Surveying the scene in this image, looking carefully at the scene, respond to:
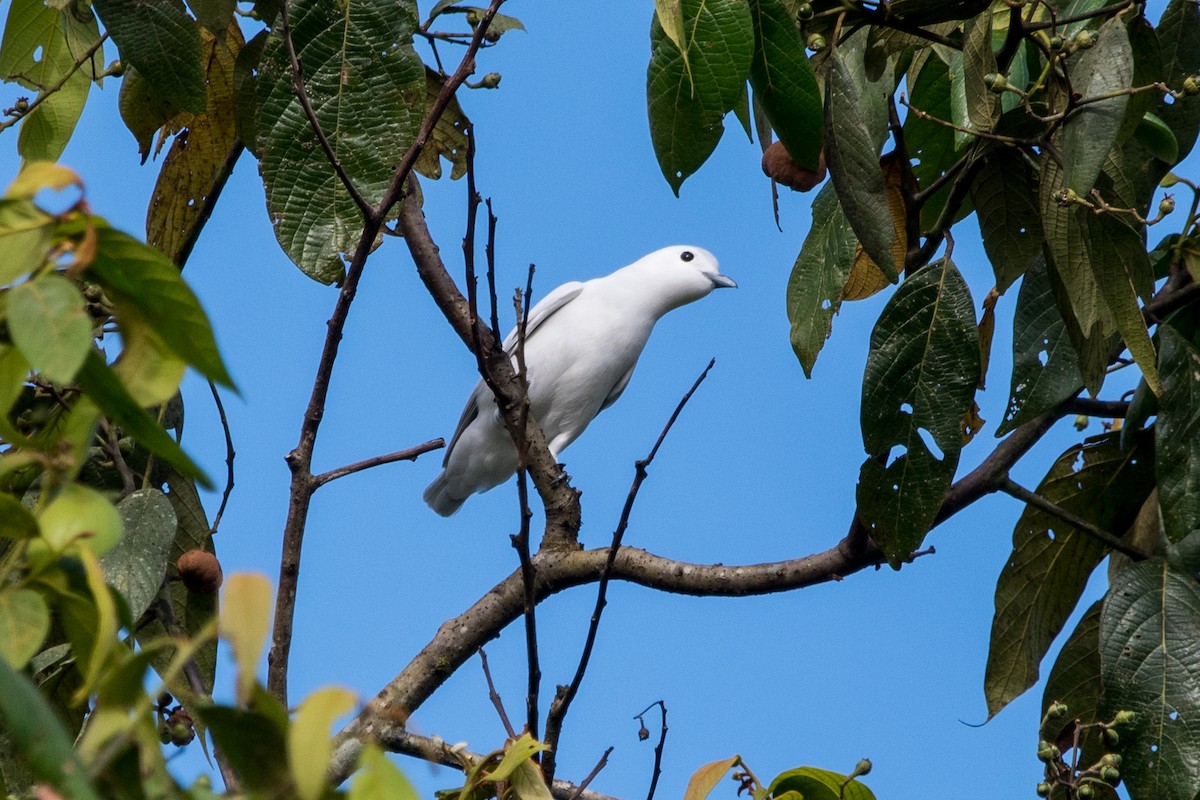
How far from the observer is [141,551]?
223 cm

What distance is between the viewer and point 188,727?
7.23 feet

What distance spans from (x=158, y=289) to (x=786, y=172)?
7.04 feet

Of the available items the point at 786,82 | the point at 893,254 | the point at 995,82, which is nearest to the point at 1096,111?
the point at 995,82

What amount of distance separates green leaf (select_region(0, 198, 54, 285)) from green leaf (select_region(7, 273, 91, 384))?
0.11 ft

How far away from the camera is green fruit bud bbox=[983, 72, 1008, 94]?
7.12ft

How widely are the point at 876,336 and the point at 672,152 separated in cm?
64

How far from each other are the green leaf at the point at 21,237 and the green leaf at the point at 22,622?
18 cm

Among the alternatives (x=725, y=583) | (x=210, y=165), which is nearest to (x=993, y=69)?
(x=725, y=583)

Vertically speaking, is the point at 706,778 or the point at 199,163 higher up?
the point at 199,163

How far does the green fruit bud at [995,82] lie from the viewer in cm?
217

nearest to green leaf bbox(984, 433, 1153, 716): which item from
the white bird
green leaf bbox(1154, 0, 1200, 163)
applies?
green leaf bbox(1154, 0, 1200, 163)

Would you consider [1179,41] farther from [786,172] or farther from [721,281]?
[721,281]

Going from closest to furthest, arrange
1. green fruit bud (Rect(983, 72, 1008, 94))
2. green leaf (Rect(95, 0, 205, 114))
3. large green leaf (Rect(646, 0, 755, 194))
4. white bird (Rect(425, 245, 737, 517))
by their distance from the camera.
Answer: large green leaf (Rect(646, 0, 755, 194))
green fruit bud (Rect(983, 72, 1008, 94))
green leaf (Rect(95, 0, 205, 114))
white bird (Rect(425, 245, 737, 517))

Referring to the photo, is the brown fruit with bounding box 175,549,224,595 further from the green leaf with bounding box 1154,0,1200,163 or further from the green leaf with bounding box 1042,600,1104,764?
the green leaf with bounding box 1154,0,1200,163
